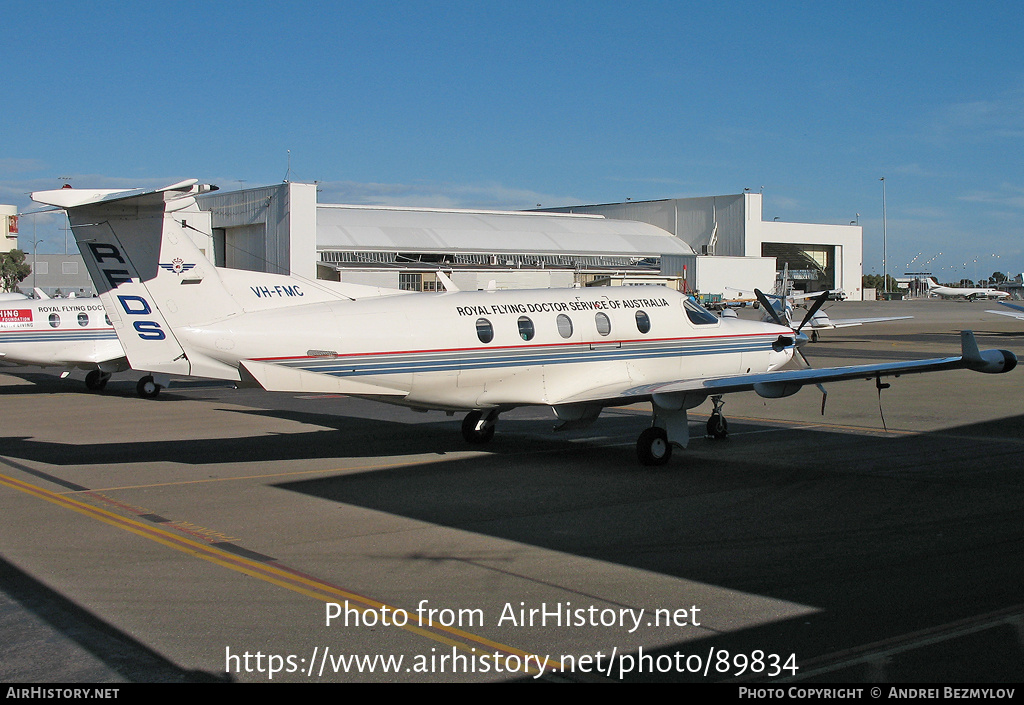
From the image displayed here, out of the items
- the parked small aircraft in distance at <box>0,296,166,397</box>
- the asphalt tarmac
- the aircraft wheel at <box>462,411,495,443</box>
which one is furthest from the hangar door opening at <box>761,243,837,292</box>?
the aircraft wheel at <box>462,411,495,443</box>

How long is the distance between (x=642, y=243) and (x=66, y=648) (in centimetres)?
8124

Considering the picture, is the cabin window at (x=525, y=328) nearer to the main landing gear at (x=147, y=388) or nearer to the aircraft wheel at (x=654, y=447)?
the aircraft wheel at (x=654, y=447)

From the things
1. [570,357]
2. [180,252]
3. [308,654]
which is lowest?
[308,654]

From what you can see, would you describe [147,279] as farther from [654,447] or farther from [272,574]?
[654,447]

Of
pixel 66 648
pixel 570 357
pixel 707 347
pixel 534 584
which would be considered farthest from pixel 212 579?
pixel 707 347

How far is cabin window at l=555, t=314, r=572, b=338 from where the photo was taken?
14727mm

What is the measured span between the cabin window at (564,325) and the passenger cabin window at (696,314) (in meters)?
2.36

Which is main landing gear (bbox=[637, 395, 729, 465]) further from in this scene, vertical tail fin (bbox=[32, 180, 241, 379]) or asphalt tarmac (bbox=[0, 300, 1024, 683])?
vertical tail fin (bbox=[32, 180, 241, 379])

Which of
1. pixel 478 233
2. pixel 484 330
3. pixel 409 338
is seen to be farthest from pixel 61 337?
pixel 478 233

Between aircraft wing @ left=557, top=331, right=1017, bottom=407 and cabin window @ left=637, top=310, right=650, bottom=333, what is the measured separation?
1.11 m

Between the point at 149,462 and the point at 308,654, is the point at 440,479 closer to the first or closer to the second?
the point at 149,462

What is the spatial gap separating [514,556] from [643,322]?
23.6 feet

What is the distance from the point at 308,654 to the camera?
21.4ft

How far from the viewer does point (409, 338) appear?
1341 centimetres
